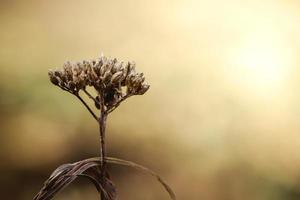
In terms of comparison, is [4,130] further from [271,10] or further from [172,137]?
[271,10]

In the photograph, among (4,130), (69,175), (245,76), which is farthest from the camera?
(245,76)

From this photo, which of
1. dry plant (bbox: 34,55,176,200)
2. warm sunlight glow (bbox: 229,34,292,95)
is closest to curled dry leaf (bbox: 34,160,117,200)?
dry plant (bbox: 34,55,176,200)

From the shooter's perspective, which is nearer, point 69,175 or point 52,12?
point 69,175

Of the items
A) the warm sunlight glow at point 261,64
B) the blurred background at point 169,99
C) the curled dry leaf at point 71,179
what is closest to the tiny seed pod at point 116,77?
the curled dry leaf at point 71,179

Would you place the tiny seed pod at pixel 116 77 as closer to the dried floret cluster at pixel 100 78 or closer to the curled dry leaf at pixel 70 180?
the dried floret cluster at pixel 100 78

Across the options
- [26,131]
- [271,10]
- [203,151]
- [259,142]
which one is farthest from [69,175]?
[271,10]
